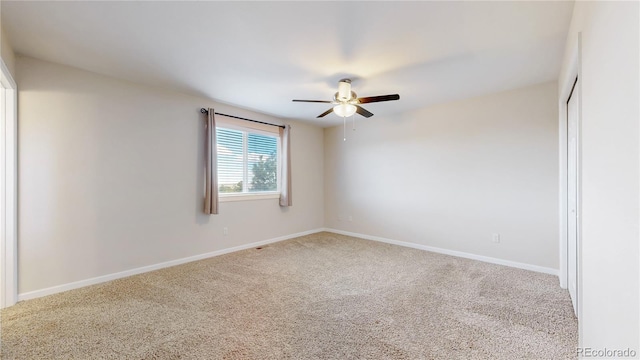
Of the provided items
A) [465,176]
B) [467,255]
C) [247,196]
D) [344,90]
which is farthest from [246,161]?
[467,255]

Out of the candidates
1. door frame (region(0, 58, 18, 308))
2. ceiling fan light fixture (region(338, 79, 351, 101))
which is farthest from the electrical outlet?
door frame (region(0, 58, 18, 308))

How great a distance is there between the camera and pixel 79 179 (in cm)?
294

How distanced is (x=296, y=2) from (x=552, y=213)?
12.3ft

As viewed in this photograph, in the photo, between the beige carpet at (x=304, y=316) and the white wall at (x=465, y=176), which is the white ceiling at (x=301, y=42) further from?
the beige carpet at (x=304, y=316)

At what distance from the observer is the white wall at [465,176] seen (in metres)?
3.37

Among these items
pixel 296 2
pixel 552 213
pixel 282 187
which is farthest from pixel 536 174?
pixel 282 187

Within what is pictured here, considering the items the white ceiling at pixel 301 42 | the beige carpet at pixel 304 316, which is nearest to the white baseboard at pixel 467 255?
the beige carpet at pixel 304 316

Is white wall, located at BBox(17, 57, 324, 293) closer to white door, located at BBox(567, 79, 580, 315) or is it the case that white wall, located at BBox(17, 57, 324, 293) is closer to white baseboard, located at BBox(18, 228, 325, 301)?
white baseboard, located at BBox(18, 228, 325, 301)

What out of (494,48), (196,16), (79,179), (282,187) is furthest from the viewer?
(282,187)

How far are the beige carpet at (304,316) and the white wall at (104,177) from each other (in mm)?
384

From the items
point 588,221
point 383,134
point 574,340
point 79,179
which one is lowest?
point 574,340

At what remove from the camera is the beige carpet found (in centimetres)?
183

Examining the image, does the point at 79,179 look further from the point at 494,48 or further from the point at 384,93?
the point at 494,48

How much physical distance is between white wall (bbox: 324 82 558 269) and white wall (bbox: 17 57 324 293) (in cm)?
258
